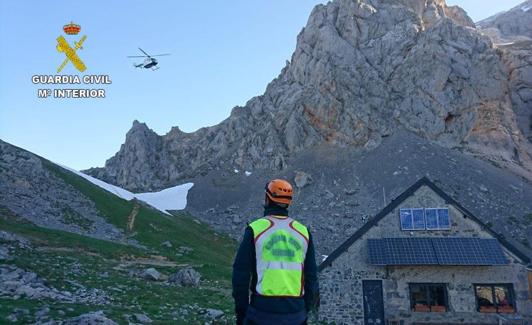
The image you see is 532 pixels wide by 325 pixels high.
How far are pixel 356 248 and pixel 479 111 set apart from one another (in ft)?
253

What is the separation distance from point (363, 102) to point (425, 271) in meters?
73.9

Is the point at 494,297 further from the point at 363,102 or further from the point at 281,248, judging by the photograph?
the point at 363,102

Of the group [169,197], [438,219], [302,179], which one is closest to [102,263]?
[438,219]

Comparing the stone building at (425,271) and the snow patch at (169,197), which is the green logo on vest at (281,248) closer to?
the stone building at (425,271)

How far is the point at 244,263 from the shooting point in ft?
15.5

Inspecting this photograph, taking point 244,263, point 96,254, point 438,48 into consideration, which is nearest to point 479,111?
point 438,48

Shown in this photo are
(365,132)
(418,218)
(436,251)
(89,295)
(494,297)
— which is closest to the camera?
(89,295)

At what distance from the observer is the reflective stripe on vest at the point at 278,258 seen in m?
4.68

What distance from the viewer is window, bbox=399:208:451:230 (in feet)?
77.6

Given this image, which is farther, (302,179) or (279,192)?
(302,179)

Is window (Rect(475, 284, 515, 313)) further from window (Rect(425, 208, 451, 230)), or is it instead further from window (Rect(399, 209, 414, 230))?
window (Rect(399, 209, 414, 230))

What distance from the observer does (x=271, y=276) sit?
4.70 meters

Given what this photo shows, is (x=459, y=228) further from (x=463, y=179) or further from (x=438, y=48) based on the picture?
(x=438, y=48)

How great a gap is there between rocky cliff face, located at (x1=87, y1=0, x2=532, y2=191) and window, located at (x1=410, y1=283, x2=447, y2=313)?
208 ft
